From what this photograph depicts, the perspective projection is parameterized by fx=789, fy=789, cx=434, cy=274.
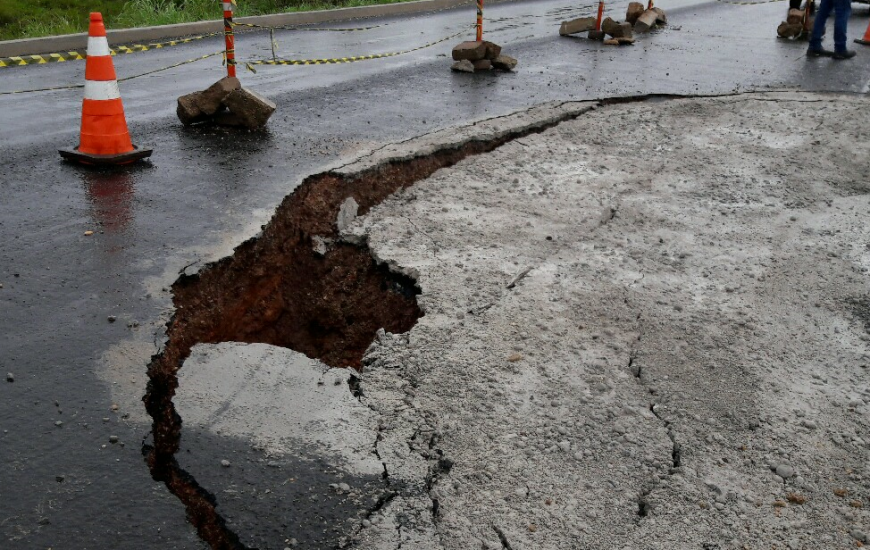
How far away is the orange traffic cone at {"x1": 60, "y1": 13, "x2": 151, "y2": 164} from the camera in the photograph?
600cm

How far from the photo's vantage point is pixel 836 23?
11734mm

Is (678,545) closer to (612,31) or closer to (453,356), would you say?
(453,356)

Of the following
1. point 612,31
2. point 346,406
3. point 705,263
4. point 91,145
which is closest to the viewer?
point 346,406

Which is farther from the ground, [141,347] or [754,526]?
[141,347]

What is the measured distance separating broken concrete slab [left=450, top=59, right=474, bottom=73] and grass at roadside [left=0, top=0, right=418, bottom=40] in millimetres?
5916

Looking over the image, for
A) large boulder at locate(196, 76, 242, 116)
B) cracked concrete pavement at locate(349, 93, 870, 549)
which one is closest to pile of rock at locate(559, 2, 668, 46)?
cracked concrete pavement at locate(349, 93, 870, 549)

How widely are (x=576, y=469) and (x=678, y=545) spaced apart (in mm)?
462

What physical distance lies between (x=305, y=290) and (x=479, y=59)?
6.01 metres

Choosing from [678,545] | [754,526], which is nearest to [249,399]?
[678,545]

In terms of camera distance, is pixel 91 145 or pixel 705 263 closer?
pixel 705 263

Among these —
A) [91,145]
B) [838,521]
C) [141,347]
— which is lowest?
[838,521]

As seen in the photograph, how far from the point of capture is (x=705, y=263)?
4742 millimetres

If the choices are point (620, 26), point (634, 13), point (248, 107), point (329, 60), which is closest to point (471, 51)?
point (329, 60)

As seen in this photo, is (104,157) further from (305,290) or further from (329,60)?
(329,60)
